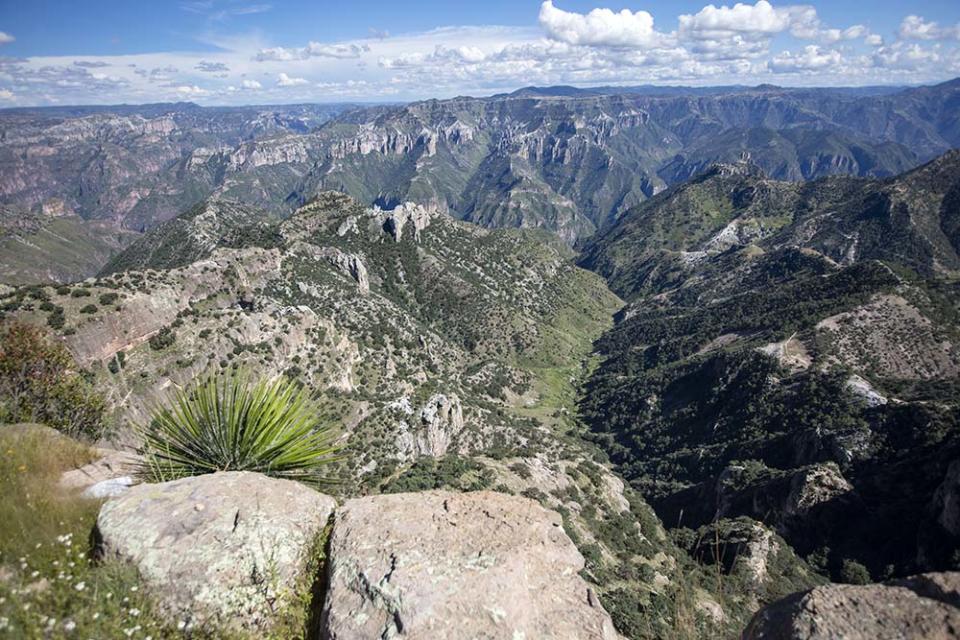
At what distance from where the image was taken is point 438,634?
6898 mm

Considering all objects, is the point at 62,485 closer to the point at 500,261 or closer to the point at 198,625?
the point at 198,625

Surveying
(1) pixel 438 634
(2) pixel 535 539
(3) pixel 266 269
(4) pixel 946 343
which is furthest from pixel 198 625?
(4) pixel 946 343

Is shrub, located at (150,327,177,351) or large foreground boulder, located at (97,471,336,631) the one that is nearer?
large foreground boulder, located at (97,471,336,631)

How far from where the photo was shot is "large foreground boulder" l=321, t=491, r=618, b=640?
704 centimetres

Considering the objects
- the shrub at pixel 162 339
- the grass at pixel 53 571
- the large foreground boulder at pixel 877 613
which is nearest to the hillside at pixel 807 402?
the large foreground boulder at pixel 877 613

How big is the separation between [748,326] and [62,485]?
136836 millimetres

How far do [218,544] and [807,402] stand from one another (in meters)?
93.3

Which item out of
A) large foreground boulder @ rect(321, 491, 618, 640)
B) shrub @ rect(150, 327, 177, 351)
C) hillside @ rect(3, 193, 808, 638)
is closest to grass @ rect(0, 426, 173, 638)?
large foreground boulder @ rect(321, 491, 618, 640)

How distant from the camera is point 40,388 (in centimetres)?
1435

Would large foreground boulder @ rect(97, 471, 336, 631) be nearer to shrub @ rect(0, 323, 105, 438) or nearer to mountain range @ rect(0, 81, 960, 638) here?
mountain range @ rect(0, 81, 960, 638)

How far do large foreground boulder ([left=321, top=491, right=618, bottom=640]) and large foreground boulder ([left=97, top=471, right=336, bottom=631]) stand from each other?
0.65 m

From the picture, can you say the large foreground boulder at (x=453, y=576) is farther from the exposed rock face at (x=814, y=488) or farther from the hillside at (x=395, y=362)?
the exposed rock face at (x=814, y=488)

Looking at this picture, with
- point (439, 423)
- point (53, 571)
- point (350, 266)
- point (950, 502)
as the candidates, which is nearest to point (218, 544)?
point (53, 571)

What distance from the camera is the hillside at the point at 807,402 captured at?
55.7 m
